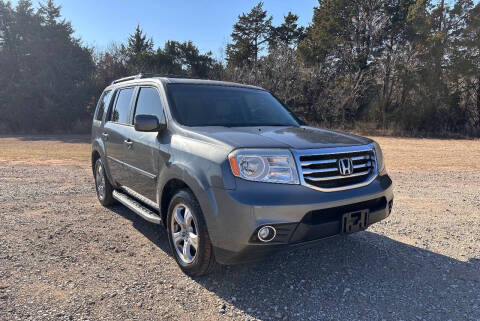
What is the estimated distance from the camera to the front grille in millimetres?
2867

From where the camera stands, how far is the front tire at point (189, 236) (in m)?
3.07

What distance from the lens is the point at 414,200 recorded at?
6.27m

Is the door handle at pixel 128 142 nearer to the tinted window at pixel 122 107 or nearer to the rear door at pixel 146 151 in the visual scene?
the rear door at pixel 146 151

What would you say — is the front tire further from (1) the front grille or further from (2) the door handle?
(2) the door handle

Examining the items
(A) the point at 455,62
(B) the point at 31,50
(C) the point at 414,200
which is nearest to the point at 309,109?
(A) the point at 455,62

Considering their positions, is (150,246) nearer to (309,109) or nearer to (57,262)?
(57,262)

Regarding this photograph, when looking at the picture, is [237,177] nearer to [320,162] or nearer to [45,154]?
[320,162]

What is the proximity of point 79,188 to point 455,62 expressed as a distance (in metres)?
25.5

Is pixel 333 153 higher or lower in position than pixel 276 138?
lower

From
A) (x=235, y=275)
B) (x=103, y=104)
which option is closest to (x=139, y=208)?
(x=235, y=275)

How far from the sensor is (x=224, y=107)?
4133 mm

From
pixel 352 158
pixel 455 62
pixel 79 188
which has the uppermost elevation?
pixel 455 62

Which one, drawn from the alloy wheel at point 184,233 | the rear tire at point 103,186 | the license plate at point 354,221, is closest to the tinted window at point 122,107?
the rear tire at point 103,186

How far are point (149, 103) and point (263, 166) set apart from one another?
2.07 meters
